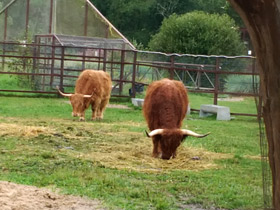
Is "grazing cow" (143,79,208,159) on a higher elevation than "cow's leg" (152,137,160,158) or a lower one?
higher

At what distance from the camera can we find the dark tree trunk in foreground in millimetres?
3584

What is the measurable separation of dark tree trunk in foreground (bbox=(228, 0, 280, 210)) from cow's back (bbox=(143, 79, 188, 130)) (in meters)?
6.39

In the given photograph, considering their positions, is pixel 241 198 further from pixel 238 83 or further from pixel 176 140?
pixel 238 83

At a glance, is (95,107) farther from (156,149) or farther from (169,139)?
(169,139)

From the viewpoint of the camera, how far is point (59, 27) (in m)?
24.3

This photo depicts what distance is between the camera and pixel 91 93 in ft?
52.8

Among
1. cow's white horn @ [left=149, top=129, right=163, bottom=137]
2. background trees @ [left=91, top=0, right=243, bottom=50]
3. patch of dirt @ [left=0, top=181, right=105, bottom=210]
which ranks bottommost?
patch of dirt @ [left=0, top=181, right=105, bottom=210]

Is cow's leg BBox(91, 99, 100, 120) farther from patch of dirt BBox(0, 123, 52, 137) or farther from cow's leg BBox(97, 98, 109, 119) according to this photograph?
patch of dirt BBox(0, 123, 52, 137)

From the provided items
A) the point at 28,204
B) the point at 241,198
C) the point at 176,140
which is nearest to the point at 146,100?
the point at 176,140

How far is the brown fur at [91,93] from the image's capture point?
15570mm

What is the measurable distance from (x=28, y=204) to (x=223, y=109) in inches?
493

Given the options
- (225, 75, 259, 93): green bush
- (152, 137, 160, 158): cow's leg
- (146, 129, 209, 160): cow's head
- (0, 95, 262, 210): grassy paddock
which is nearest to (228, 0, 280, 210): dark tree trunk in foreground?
(0, 95, 262, 210): grassy paddock

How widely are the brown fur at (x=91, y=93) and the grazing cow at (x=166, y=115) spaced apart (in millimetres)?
4690

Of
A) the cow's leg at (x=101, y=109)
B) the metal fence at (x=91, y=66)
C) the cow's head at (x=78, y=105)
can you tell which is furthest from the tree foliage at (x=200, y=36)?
the cow's head at (x=78, y=105)
